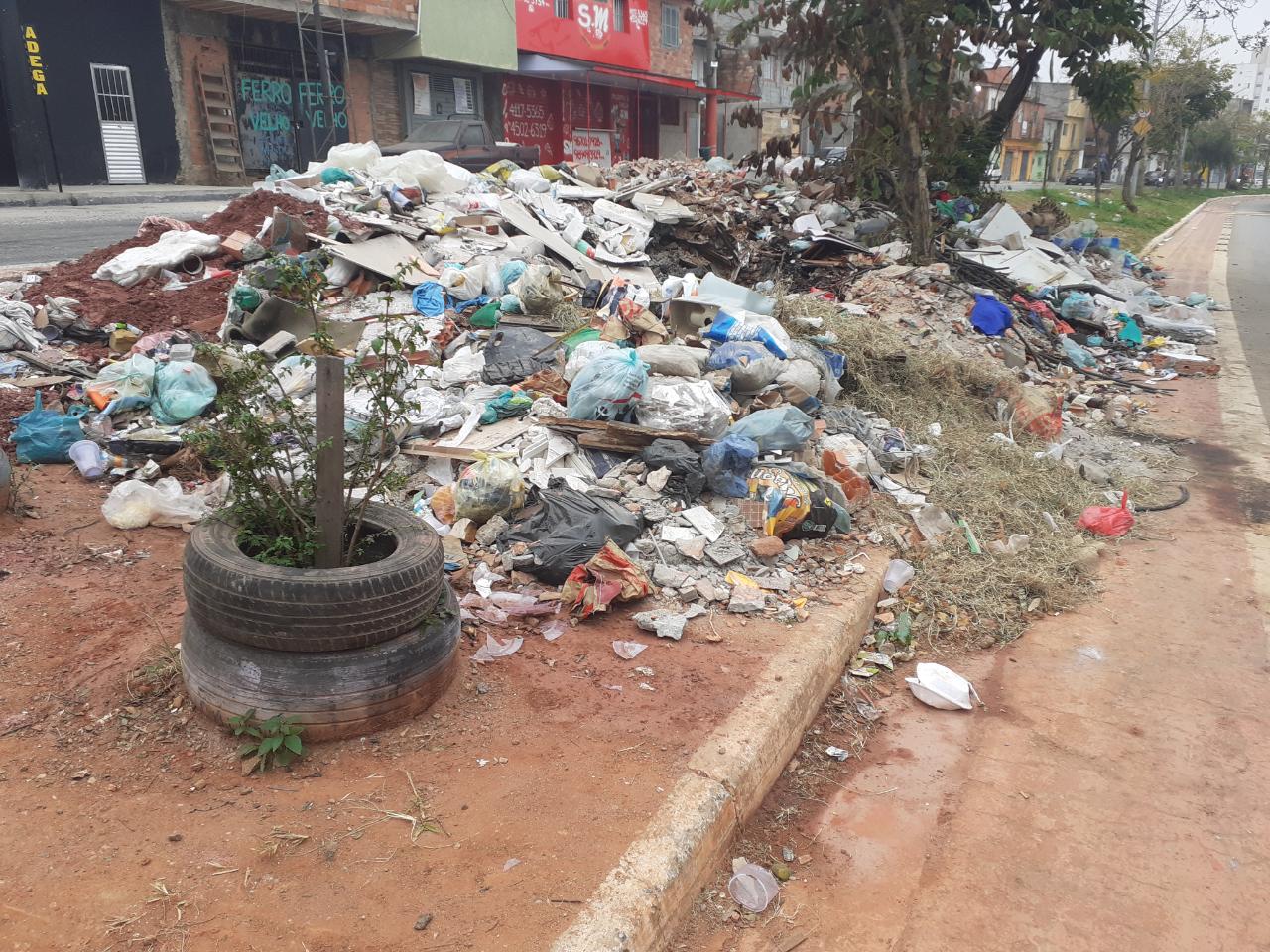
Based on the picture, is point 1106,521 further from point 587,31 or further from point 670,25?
point 670,25

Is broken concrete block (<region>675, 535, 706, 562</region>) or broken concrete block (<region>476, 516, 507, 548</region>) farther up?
broken concrete block (<region>476, 516, 507, 548</region>)

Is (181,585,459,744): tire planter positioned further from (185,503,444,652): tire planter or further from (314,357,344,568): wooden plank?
(314,357,344,568): wooden plank

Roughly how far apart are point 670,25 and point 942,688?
1338 inches

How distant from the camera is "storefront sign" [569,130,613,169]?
29578 mm

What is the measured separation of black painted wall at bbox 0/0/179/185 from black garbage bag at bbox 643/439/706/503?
18.7 m

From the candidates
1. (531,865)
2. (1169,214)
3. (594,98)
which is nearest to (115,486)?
(531,865)

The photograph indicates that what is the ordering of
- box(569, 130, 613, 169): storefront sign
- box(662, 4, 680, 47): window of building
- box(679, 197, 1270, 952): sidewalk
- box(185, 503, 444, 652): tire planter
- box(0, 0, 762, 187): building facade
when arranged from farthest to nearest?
box(662, 4, 680, 47): window of building, box(569, 130, 613, 169): storefront sign, box(0, 0, 762, 187): building facade, box(185, 503, 444, 652): tire planter, box(679, 197, 1270, 952): sidewalk

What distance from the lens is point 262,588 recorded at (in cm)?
252

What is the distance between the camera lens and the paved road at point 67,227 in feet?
32.6

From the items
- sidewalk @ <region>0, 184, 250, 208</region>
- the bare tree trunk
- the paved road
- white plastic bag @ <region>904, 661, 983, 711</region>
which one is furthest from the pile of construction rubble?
sidewalk @ <region>0, 184, 250, 208</region>

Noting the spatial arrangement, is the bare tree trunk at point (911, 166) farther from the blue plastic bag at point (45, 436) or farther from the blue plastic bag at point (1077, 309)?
the blue plastic bag at point (45, 436)

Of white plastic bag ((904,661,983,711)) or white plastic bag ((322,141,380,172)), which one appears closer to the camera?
white plastic bag ((904,661,983,711))

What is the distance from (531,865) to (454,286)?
567 cm

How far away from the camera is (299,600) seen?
2.53 m
